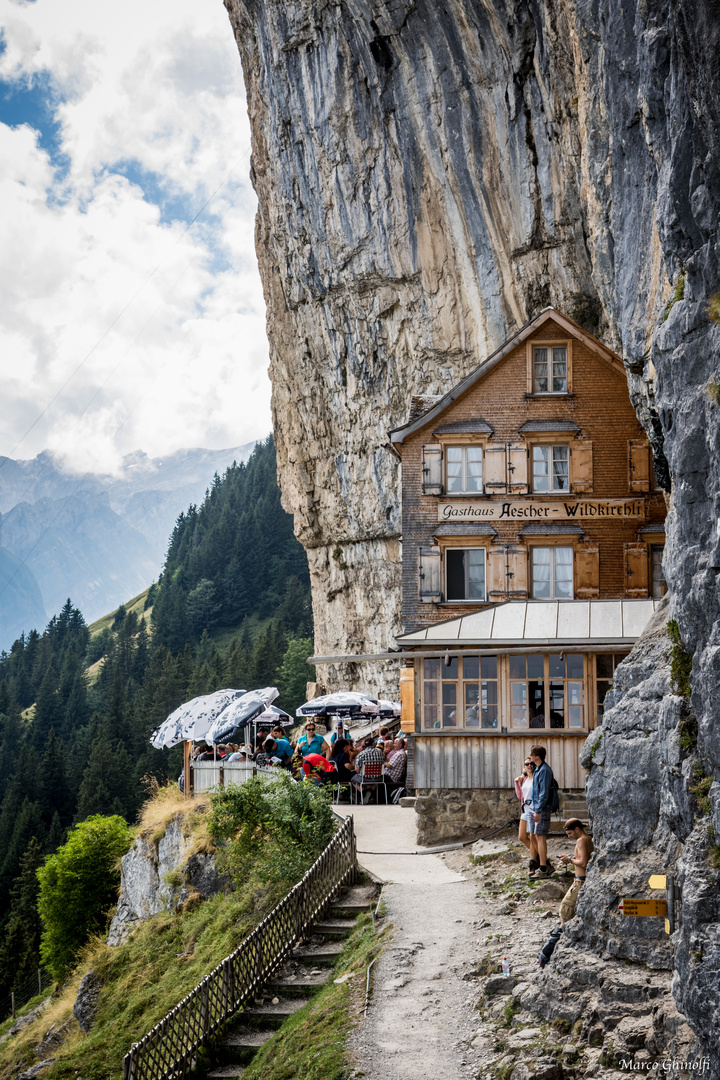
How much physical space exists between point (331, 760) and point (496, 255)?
21.3 metres

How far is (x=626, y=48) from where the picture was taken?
13.5 metres

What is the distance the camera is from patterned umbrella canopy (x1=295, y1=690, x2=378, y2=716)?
1003 inches

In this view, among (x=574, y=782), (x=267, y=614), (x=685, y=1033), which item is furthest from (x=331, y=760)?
(x=267, y=614)

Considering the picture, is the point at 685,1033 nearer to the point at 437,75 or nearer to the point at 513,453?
the point at 513,453

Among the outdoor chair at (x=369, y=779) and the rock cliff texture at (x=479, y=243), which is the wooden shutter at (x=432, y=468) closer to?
the rock cliff texture at (x=479, y=243)

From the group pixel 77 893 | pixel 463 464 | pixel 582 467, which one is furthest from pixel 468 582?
pixel 77 893

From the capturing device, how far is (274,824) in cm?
1722

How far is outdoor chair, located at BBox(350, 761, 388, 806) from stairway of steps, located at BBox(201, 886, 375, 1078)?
7672 millimetres

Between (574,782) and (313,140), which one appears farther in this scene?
(313,140)

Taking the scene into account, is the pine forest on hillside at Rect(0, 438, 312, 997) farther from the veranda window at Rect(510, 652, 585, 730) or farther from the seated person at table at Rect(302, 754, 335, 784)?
the veranda window at Rect(510, 652, 585, 730)

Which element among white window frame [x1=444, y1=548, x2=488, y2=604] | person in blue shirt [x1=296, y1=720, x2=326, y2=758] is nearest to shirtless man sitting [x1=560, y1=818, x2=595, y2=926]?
person in blue shirt [x1=296, y1=720, x2=326, y2=758]

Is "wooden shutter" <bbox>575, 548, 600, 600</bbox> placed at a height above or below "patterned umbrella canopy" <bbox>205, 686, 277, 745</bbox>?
above

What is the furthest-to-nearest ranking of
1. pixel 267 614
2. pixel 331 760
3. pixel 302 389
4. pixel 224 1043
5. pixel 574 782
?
pixel 267 614 → pixel 302 389 → pixel 331 760 → pixel 574 782 → pixel 224 1043

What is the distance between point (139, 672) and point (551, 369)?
90512 millimetres
